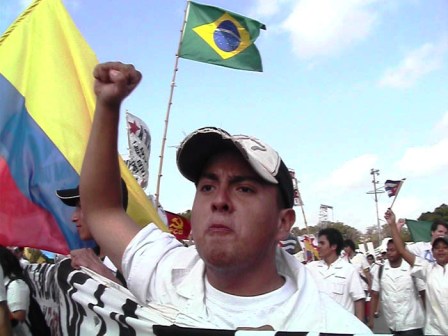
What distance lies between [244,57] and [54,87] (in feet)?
23.1

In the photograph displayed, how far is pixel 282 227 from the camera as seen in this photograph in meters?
1.90

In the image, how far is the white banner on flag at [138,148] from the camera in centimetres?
867

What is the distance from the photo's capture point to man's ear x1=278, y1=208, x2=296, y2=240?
6.18 ft

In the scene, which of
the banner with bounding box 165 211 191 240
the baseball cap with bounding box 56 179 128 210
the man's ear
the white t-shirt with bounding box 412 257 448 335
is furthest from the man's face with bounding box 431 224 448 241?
the man's ear

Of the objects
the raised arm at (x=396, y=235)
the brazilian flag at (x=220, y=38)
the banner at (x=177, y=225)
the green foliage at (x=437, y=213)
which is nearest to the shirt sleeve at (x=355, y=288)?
the raised arm at (x=396, y=235)

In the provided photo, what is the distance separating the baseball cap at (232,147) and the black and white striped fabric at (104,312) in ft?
1.49

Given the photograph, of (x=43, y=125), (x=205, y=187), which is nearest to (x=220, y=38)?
(x=43, y=125)

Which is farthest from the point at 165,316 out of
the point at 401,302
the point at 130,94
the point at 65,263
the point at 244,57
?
the point at 244,57

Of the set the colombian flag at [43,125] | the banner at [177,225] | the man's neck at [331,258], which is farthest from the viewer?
the banner at [177,225]

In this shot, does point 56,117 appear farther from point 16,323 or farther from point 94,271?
point 94,271

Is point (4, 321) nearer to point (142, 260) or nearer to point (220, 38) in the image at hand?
point (142, 260)

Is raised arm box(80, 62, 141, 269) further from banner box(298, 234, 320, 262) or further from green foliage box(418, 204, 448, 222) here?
green foliage box(418, 204, 448, 222)

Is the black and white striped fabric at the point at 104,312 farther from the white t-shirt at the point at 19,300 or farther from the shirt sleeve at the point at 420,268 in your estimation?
the shirt sleeve at the point at 420,268

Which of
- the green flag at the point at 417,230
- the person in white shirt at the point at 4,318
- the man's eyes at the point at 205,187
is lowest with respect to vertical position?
the person in white shirt at the point at 4,318
